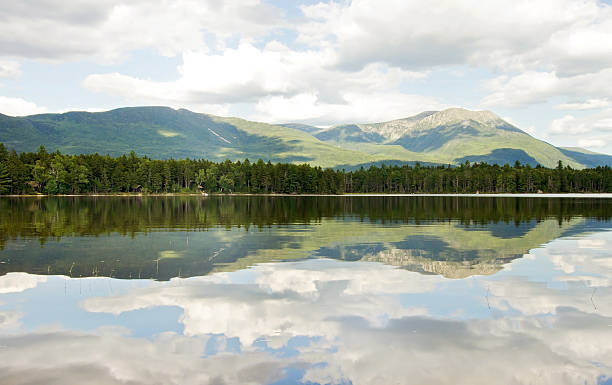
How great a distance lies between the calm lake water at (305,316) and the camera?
13.5m

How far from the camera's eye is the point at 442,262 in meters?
31.1

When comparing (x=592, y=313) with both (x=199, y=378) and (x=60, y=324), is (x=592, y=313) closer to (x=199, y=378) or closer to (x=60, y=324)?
(x=199, y=378)

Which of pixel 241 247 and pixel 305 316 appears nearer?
pixel 305 316

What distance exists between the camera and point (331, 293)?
2230 centimetres

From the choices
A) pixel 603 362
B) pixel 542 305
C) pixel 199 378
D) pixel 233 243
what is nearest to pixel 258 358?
pixel 199 378

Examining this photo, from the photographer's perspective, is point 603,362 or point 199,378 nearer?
point 199,378

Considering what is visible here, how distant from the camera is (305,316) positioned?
18516mm

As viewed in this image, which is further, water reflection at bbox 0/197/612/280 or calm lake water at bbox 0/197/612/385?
water reflection at bbox 0/197/612/280

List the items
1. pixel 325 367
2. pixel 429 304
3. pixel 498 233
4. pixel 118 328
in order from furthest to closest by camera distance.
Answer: pixel 498 233, pixel 429 304, pixel 118 328, pixel 325 367

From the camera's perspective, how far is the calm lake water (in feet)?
44.3

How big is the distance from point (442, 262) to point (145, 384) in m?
23.1

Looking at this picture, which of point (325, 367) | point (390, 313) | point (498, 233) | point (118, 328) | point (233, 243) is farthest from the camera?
point (498, 233)

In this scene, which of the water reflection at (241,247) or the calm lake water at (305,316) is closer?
the calm lake water at (305,316)

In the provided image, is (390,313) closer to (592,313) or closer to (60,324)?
(592,313)
